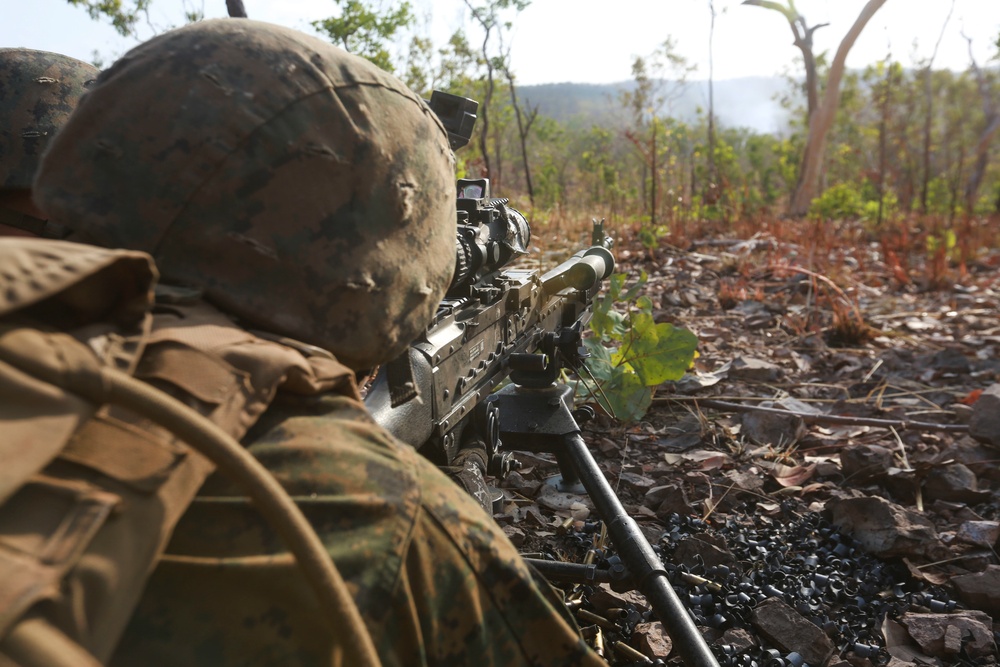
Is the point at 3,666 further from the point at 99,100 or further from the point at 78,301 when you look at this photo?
the point at 99,100

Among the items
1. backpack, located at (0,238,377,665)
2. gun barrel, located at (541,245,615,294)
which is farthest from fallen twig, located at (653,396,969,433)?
backpack, located at (0,238,377,665)

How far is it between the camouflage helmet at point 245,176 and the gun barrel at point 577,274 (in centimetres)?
180

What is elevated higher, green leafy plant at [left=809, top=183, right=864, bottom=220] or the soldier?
the soldier

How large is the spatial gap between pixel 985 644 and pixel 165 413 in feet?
7.81

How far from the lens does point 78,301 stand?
704mm

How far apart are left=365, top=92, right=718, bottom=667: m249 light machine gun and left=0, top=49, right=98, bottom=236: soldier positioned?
1.27 metres

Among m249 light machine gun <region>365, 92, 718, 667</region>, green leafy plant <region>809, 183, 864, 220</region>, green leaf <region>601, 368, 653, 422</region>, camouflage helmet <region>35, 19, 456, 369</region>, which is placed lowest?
green leafy plant <region>809, 183, 864, 220</region>

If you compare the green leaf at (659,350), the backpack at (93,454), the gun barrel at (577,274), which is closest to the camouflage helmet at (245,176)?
the backpack at (93,454)

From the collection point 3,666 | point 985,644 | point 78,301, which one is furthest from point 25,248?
point 985,644

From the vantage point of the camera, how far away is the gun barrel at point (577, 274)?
3004 millimetres

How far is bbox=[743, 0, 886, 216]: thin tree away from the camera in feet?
46.2

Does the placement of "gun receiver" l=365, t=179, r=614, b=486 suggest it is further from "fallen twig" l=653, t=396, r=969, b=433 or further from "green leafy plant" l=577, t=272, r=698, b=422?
"fallen twig" l=653, t=396, r=969, b=433

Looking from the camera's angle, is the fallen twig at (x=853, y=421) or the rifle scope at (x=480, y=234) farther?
the fallen twig at (x=853, y=421)

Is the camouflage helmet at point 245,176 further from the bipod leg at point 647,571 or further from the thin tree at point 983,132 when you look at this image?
the thin tree at point 983,132
